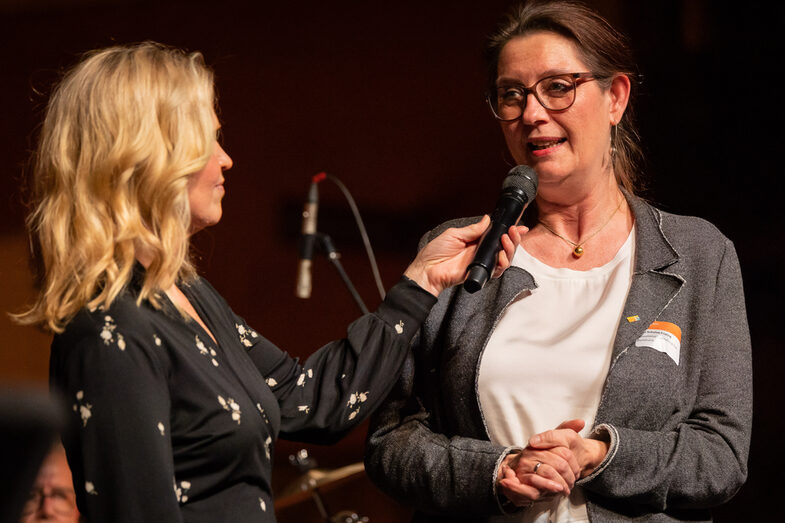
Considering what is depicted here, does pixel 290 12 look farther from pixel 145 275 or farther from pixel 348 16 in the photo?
pixel 145 275

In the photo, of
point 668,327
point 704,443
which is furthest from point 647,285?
Result: point 704,443

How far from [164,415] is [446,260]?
2.40ft

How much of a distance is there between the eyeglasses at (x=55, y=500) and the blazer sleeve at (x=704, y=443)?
883 millimetres

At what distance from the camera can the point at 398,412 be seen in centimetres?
184

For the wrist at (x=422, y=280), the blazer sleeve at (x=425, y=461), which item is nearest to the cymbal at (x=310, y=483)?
the blazer sleeve at (x=425, y=461)

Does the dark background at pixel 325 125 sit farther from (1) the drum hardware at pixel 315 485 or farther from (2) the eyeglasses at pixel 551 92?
(2) the eyeglasses at pixel 551 92

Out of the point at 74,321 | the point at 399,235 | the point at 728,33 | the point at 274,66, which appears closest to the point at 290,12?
the point at 274,66

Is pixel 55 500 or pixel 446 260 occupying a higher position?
pixel 446 260

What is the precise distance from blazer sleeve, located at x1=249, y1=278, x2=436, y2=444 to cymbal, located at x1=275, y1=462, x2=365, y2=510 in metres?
1.27

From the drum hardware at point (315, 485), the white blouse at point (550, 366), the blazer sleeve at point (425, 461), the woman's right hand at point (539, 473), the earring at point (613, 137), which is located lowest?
the drum hardware at point (315, 485)

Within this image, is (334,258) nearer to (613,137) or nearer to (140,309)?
(613,137)

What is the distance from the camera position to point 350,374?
1.78 meters

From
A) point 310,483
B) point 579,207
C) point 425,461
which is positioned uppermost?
point 579,207

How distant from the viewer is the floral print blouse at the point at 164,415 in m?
1.28
